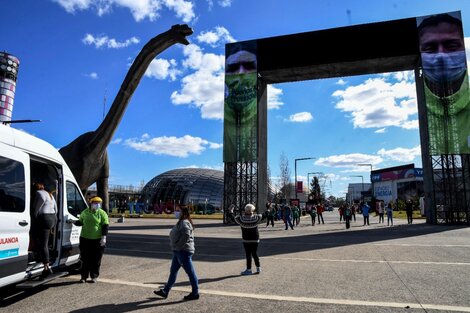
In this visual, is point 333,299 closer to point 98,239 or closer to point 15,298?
point 98,239

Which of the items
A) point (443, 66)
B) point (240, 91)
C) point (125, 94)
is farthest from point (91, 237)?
point (443, 66)

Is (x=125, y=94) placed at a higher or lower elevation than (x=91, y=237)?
higher

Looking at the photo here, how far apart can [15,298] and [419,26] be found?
3026cm

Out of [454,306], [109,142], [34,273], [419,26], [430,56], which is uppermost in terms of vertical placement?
[419,26]

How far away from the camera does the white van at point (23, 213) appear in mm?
5926

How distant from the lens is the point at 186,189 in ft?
331

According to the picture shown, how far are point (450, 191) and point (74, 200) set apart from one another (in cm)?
2631

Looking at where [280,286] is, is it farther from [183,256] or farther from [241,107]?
[241,107]

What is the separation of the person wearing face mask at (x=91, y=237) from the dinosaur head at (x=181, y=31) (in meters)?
8.27

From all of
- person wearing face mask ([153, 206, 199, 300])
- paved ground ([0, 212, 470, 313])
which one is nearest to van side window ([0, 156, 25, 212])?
paved ground ([0, 212, 470, 313])

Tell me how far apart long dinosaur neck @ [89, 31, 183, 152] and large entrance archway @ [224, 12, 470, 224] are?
1775 centimetres

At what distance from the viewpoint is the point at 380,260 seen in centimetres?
1100

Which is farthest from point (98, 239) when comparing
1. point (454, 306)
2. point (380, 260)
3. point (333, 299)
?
point (380, 260)

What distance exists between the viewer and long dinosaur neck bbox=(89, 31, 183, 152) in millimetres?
14875
